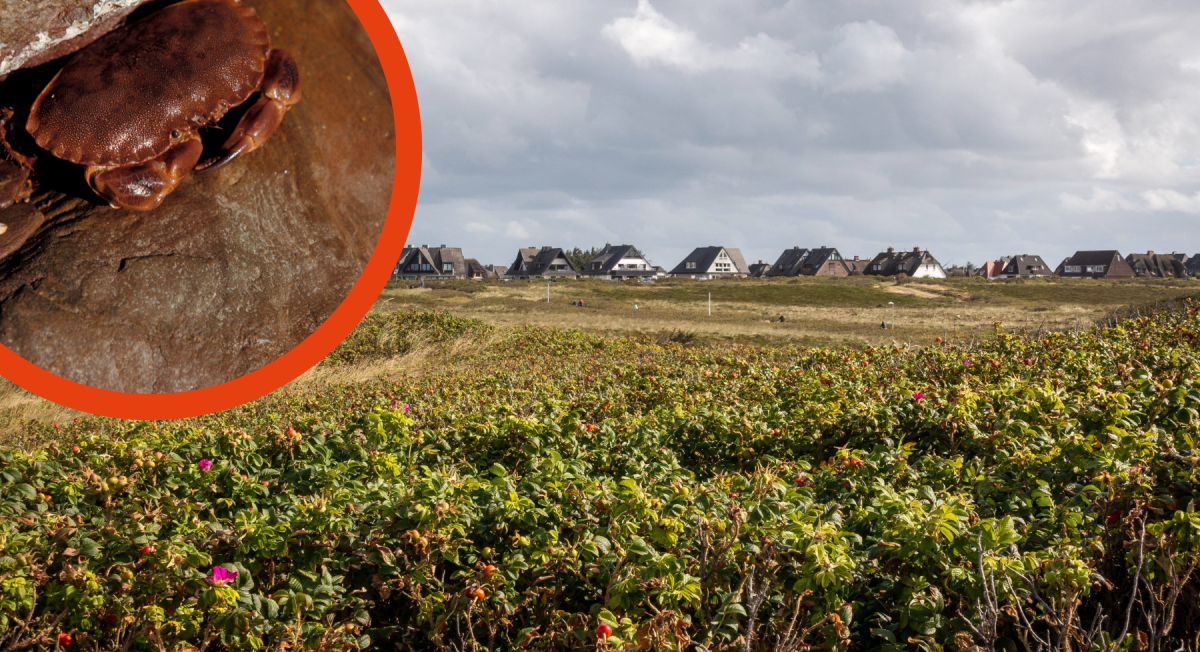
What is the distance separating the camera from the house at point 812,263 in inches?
3767

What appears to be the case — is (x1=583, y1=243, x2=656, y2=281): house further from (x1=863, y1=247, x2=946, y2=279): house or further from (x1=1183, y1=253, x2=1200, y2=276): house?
(x1=1183, y1=253, x2=1200, y2=276): house

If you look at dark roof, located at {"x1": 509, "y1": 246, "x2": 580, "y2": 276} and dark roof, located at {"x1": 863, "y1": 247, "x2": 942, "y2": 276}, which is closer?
dark roof, located at {"x1": 863, "y1": 247, "x2": 942, "y2": 276}

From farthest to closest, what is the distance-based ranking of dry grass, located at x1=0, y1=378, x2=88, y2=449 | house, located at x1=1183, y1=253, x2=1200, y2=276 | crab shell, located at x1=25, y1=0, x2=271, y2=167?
1. house, located at x1=1183, y1=253, x2=1200, y2=276
2. dry grass, located at x1=0, y1=378, x2=88, y2=449
3. crab shell, located at x1=25, y1=0, x2=271, y2=167

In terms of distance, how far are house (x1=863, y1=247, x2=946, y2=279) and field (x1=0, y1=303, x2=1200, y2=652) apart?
86109 millimetres

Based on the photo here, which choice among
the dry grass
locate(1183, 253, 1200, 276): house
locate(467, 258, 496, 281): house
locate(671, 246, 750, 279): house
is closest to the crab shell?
the dry grass

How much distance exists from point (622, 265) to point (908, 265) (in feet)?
117

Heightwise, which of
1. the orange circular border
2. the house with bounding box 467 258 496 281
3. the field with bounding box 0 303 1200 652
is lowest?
the field with bounding box 0 303 1200 652

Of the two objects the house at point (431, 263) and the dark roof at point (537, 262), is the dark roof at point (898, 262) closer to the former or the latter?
the dark roof at point (537, 262)

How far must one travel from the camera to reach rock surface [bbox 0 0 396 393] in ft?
6.52

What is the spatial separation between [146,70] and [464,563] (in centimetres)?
235

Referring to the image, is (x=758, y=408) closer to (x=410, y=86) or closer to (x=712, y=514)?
(x=712, y=514)

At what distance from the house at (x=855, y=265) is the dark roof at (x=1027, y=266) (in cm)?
1844

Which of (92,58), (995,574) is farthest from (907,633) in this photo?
(92,58)

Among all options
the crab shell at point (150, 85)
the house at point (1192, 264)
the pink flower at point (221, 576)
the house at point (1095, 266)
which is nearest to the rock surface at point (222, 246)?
the crab shell at point (150, 85)
